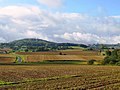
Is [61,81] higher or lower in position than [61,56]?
lower

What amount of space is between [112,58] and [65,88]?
6722 centimetres

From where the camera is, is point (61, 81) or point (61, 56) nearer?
point (61, 81)

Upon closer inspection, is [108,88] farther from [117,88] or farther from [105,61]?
[105,61]

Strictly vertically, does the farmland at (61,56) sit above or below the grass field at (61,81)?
above

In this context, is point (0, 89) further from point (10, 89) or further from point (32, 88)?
point (32, 88)

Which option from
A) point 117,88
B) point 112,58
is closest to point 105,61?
point 112,58

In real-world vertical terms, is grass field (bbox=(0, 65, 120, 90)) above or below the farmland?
below

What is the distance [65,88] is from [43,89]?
2022 mm

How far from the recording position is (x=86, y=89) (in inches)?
907

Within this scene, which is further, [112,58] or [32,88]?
[112,58]

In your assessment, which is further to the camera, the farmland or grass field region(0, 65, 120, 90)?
the farmland

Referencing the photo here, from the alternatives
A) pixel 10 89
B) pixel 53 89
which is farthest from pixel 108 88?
pixel 10 89

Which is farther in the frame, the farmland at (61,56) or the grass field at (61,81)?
the farmland at (61,56)

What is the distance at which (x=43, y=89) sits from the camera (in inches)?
914
